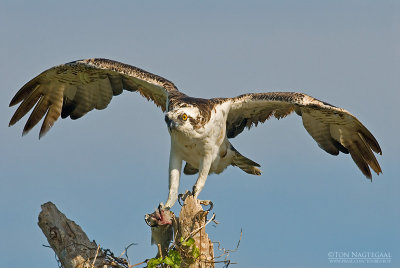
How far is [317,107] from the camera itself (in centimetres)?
1096

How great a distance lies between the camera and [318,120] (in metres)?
11.7

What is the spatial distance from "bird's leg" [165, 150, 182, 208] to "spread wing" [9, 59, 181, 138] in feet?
5.12

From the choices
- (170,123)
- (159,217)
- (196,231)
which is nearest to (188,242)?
(196,231)

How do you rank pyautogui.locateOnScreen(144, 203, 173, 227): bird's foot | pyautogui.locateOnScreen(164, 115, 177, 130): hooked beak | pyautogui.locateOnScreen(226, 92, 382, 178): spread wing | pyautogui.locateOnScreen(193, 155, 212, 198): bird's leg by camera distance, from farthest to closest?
pyautogui.locateOnScreen(226, 92, 382, 178): spread wing → pyautogui.locateOnScreen(193, 155, 212, 198): bird's leg → pyautogui.locateOnScreen(164, 115, 177, 130): hooked beak → pyautogui.locateOnScreen(144, 203, 173, 227): bird's foot

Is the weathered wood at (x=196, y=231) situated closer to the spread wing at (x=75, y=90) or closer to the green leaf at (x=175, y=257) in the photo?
the green leaf at (x=175, y=257)

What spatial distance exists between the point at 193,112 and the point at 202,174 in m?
0.95

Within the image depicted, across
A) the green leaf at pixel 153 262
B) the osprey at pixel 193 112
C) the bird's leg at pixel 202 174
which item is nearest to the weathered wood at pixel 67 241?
the green leaf at pixel 153 262

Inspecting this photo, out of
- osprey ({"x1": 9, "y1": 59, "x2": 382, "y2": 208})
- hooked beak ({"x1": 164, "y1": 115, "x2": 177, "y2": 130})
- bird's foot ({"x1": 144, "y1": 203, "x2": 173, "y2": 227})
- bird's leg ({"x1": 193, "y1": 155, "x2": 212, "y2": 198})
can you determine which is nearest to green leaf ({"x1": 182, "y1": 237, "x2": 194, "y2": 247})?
bird's foot ({"x1": 144, "y1": 203, "x2": 173, "y2": 227})

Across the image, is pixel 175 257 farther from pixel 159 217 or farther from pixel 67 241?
pixel 67 241

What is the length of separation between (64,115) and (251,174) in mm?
3543

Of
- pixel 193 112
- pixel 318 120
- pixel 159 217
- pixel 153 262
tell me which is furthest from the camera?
pixel 318 120

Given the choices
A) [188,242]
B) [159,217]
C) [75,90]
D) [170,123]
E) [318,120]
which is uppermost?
[75,90]

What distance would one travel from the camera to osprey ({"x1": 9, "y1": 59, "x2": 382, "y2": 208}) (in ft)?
35.2

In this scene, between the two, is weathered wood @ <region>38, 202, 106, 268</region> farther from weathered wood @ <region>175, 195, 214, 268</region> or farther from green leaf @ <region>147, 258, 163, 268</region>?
weathered wood @ <region>175, 195, 214, 268</region>
